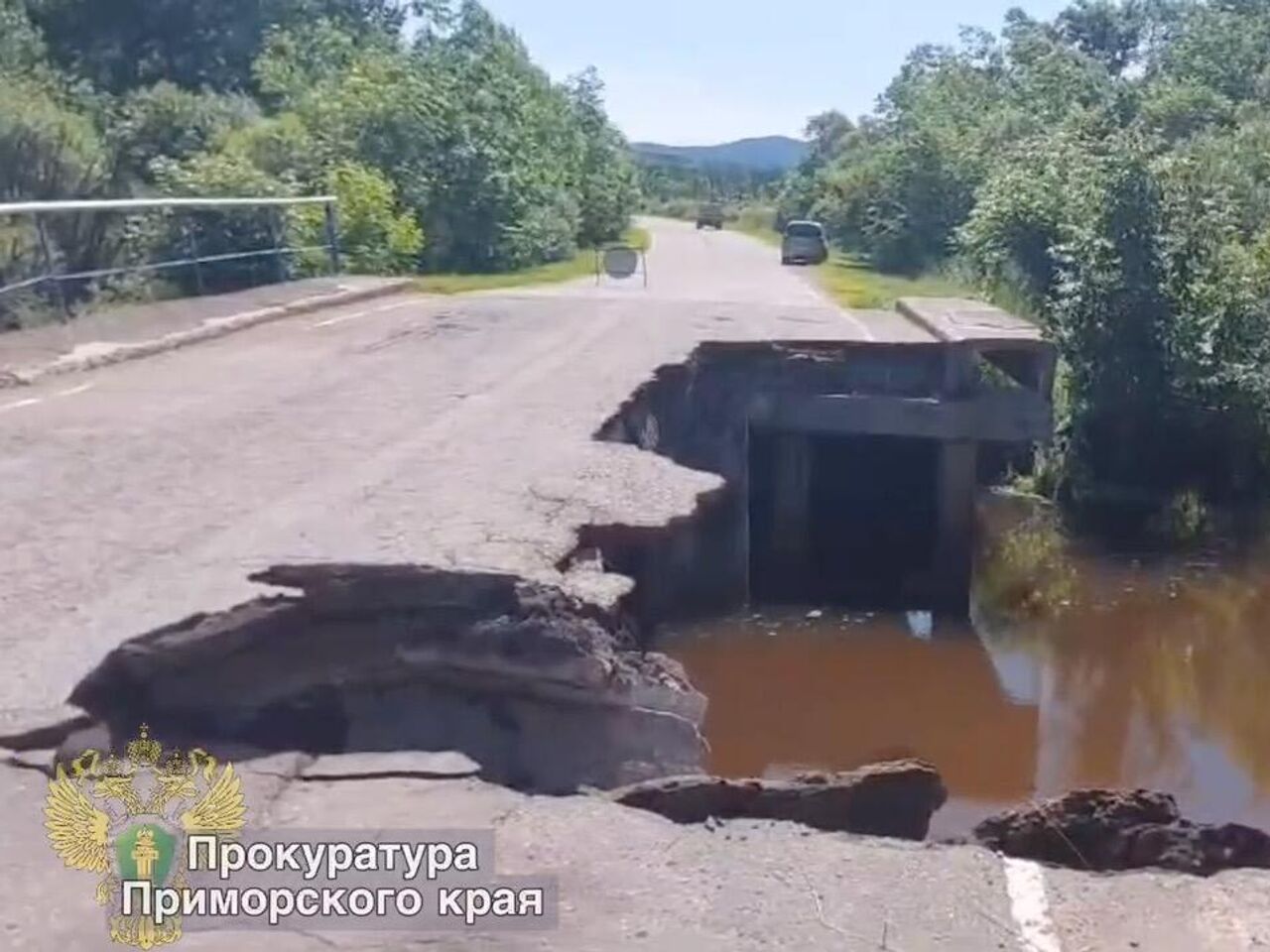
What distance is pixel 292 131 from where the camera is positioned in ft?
96.0

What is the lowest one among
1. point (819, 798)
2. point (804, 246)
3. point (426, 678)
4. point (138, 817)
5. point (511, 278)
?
point (804, 246)

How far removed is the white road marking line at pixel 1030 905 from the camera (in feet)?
11.6

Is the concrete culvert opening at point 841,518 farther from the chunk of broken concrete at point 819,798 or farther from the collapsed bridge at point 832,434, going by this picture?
the chunk of broken concrete at point 819,798

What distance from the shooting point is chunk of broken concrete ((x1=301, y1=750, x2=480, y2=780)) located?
4406mm

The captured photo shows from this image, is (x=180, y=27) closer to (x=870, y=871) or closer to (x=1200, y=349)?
(x=1200, y=349)

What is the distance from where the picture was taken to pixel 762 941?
11.5 feet

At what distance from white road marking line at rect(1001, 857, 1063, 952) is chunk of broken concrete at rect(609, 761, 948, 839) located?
2.51 feet

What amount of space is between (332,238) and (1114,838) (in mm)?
16837

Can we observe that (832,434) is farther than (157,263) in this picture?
No

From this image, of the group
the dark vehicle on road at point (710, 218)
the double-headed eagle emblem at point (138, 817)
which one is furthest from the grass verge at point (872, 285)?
the dark vehicle on road at point (710, 218)

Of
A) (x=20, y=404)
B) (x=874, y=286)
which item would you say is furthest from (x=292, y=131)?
(x=20, y=404)

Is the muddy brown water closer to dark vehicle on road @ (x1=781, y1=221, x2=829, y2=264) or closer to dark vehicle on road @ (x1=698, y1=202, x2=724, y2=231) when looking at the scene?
dark vehicle on road @ (x1=781, y1=221, x2=829, y2=264)

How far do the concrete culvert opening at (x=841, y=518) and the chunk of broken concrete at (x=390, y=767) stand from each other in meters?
10.3

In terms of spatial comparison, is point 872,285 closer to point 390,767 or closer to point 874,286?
point 874,286
